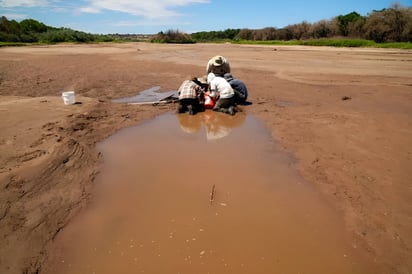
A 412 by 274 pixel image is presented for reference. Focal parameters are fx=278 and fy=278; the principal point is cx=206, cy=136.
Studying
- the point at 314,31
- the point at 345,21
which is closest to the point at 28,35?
the point at 314,31

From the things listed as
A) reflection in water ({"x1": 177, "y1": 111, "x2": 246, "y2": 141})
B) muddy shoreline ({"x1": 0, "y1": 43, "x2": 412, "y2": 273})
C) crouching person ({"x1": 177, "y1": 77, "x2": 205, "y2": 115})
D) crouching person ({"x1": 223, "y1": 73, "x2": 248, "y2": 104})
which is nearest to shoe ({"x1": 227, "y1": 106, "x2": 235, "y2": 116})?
reflection in water ({"x1": 177, "y1": 111, "x2": 246, "y2": 141})

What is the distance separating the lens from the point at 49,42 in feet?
157

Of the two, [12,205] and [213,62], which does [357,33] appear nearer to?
[213,62]

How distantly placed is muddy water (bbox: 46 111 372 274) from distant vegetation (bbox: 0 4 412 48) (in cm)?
2732

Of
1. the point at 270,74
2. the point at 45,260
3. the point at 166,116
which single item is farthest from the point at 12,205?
the point at 270,74

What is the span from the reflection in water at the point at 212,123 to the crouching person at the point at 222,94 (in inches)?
6.8

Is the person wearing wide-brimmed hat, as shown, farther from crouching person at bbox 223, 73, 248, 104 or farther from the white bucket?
the white bucket

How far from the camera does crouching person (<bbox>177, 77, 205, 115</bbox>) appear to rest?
7411mm

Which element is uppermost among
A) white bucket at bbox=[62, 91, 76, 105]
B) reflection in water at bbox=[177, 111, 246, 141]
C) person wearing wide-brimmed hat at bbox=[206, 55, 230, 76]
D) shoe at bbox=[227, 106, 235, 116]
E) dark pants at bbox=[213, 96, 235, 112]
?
person wearing wide-brimmed hat at bbox=[206, 55, 230, 76]

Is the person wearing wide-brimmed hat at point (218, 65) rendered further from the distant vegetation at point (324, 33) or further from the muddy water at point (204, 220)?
the distant vegetation at point (324, 33)

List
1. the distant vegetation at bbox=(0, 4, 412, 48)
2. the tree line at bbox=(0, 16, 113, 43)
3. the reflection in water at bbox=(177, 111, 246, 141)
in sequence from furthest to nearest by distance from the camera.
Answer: the tree line at bbox=(0, 16, 113, 43)
the distant vegetation at bbox=(0, 4, 412, 48)
the reflection in water at bbox=(177, 111, 246, 141)

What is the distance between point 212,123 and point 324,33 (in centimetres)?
4397

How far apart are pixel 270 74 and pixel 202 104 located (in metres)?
7.39

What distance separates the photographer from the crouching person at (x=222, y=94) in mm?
→ 7473
